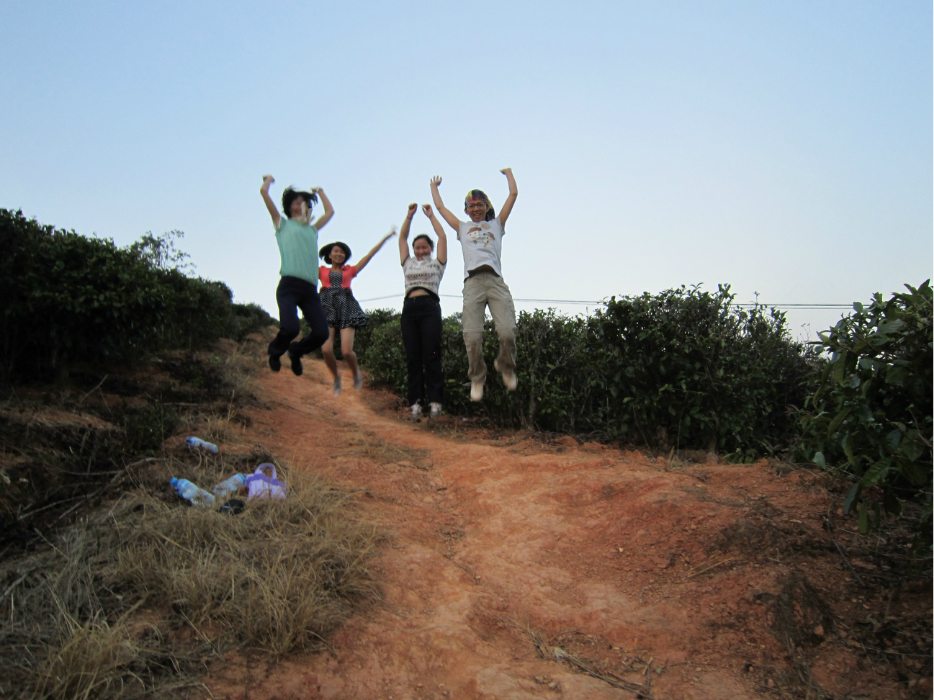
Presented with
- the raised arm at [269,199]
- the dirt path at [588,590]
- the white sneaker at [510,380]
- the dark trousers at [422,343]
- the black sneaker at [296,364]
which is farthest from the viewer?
the dark trousers at [422,343]

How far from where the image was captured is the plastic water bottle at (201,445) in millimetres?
4582

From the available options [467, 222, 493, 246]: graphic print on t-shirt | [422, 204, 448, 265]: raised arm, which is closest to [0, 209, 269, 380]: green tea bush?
[422, 204, 448, 265]: raised arm

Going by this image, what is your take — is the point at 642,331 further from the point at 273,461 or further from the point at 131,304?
the point at 131,304

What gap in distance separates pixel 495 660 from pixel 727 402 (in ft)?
13.6

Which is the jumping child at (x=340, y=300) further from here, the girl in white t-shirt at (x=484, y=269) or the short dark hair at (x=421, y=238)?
the girl in white t-shirt at (x=484, y=269)

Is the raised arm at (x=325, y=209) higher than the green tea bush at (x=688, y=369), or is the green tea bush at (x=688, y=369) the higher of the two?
the raised arm at (x=325, y=209)

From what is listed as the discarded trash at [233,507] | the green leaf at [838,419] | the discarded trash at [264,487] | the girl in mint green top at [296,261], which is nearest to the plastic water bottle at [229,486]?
the discarded trash at [264,487]

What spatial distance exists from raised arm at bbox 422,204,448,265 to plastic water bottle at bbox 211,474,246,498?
315cm

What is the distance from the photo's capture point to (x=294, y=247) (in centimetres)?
520

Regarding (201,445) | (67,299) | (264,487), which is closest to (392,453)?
(201,445)

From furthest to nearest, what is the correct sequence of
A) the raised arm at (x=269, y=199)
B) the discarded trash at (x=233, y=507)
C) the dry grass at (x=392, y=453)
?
the dry grass at (x=392, y=453)
the raised arm at (x=269, y=199)
the discarded trash at (x=233, y=507)

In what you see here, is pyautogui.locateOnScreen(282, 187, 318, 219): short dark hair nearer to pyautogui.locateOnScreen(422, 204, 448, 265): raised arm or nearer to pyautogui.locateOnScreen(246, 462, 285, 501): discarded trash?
pyautogui.locateOnScreen(422, 204, 448, 265): raised arm

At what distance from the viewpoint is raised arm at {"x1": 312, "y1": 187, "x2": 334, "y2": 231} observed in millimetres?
5395

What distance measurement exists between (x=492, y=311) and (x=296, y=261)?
74.7 inches
